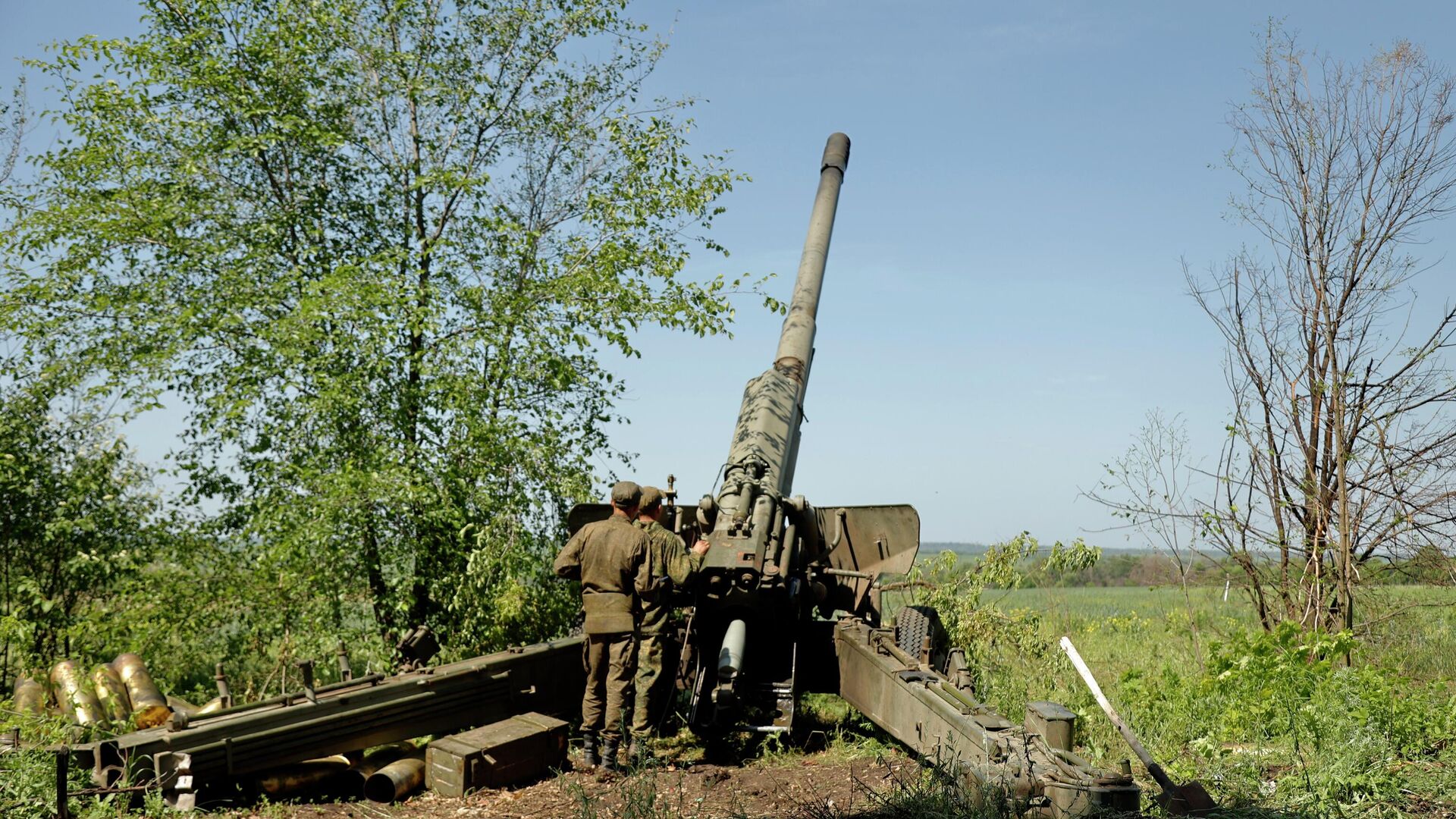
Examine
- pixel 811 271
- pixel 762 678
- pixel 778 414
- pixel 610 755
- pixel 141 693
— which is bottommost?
pixel 610 755

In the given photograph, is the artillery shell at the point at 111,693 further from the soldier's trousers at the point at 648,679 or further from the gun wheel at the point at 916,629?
the gun wheel at the point at 916,629

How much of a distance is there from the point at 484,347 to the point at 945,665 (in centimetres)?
483

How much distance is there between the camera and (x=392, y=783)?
6.15 meters

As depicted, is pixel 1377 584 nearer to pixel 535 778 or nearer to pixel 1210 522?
pixel 1210 522

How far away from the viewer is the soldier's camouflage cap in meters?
7.02

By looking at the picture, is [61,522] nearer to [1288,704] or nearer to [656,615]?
[656,615]

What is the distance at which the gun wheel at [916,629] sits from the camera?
8.15 m

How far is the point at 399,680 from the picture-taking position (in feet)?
21.3

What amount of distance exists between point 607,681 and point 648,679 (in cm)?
25

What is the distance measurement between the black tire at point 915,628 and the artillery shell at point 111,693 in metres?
5.16

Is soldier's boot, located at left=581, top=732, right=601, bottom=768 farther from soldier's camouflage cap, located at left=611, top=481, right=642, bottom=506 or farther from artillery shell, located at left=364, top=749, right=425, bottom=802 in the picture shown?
soldier's camouflage cap, located at left=611, top=481, right=642, bottom=506

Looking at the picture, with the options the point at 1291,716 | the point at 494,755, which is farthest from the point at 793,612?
the point at 1291,716

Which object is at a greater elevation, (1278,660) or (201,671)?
(1278,660)

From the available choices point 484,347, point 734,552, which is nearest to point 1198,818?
point 734,552
